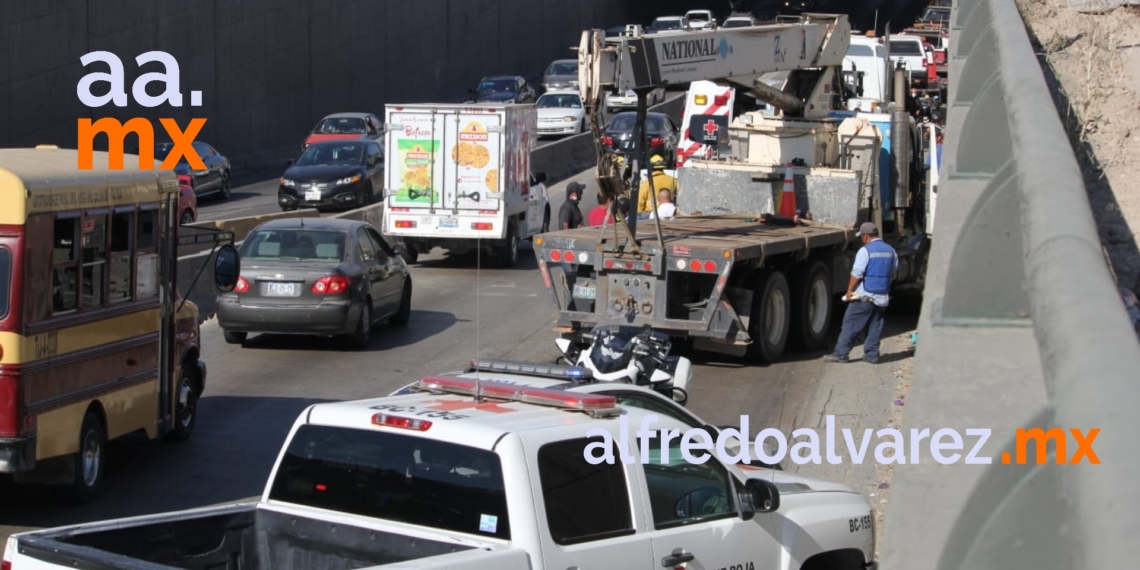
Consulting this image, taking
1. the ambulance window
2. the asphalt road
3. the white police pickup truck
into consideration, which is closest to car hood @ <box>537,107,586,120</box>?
the asphalt road

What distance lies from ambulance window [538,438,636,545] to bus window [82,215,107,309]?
5.62 metres

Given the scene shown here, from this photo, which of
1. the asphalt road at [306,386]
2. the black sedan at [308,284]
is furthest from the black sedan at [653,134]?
the black sedan at [308,284]

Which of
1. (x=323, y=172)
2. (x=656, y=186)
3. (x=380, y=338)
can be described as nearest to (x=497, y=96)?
(x=323, y=172)

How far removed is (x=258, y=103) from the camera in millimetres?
46469

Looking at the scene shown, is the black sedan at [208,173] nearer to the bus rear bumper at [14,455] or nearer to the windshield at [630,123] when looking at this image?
the windshield at [630,123]

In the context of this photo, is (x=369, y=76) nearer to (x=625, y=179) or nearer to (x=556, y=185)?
(x=556, y=185)

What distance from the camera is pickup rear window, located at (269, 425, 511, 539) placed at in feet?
18.2

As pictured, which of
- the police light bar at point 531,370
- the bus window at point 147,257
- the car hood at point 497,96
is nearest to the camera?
the police light bar at point 531,370

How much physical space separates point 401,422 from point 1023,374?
2658 millimetres

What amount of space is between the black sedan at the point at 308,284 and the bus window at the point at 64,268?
6512 millimetres

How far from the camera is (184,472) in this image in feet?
37.7

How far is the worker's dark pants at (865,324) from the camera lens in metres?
16.2

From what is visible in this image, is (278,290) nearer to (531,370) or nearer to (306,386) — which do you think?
(306,386)

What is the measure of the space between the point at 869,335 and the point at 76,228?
9.41 metres
